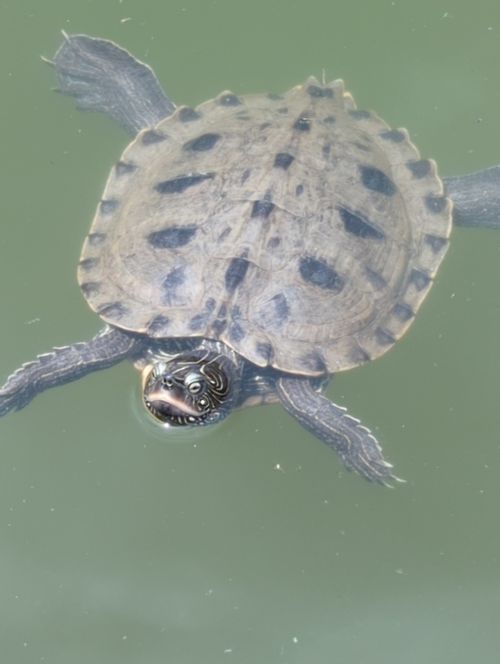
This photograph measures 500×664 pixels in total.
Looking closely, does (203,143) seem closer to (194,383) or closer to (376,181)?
(376,181)

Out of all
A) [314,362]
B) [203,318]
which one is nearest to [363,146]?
[314,362]

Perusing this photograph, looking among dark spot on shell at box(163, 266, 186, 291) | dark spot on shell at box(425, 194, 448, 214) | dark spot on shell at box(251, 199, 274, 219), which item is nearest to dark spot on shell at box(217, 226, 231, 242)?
dark spot on shell at box(251, 199, 274, 219)

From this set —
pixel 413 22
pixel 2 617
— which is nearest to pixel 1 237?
pixel 2 617

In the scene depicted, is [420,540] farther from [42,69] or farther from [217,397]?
[42,69]

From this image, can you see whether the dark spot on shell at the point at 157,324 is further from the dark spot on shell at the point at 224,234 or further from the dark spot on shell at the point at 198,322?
the dark spot on shell at the point at 224,234

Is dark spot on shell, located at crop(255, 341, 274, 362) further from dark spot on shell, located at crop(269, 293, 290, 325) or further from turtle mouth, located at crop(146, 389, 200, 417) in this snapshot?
turtle mouth, located at crop(146, 389, 200, 417)

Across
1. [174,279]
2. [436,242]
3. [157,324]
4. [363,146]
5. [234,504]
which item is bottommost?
[234,504]

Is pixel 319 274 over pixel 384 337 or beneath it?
over
